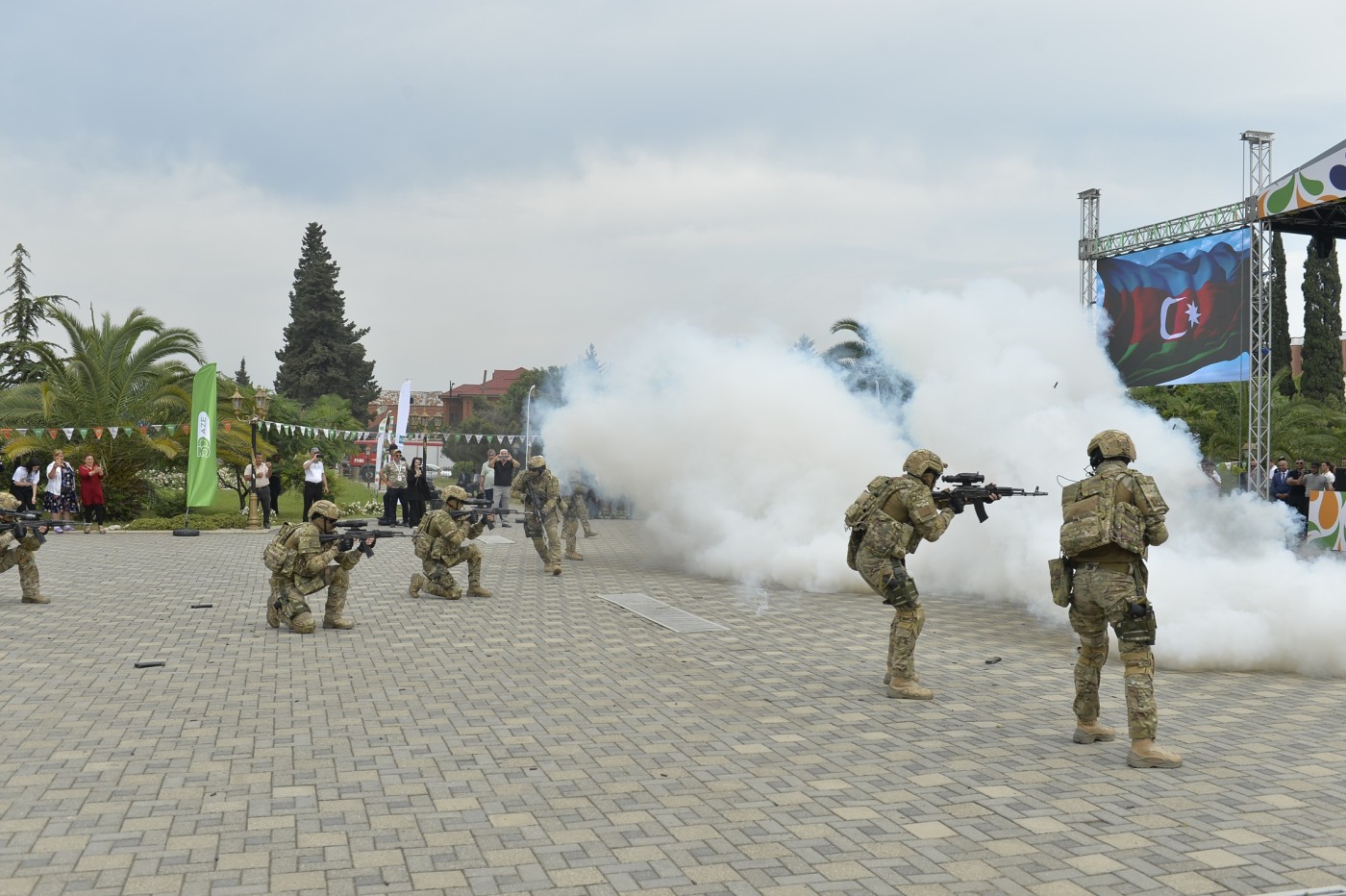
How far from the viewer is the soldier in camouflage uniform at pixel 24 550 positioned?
11609 millimetres

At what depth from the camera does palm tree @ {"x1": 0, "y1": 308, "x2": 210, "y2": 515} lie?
23.6 metres

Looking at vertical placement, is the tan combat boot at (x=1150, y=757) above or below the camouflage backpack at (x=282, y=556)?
below

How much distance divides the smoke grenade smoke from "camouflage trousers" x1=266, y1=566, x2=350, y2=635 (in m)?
5.57

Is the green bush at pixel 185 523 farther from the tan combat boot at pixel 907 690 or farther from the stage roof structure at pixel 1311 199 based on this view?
the stage roof structure at pixel 1311 199

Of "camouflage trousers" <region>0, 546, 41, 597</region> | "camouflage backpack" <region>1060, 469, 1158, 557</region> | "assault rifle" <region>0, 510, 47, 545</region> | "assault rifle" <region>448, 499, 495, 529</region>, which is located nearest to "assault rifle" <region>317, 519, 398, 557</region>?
"assault rifle" <region>448, 499, 495, 529</region>

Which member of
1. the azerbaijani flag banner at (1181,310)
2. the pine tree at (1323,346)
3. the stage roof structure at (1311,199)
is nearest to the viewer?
the stage roof structure at (1311,199)

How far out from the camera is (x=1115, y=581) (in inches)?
247

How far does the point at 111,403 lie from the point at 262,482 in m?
4.13

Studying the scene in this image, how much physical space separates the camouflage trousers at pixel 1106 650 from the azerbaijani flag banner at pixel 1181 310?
46.8 feet

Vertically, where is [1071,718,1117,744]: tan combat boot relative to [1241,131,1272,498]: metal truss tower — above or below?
below

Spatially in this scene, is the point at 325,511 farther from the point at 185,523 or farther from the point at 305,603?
the point at 185,523

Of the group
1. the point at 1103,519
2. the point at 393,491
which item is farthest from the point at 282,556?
the point at 393,491

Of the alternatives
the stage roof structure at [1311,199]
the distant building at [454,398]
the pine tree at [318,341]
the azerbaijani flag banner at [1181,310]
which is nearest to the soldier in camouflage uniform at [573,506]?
the azerbaijani flag banner at [1181,310]

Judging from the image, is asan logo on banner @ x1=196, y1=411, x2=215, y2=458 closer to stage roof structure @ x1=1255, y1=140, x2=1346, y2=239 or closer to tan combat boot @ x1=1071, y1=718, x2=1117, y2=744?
stage roof structure @ x1=1255, y1=140, x2=1346, y2=239
